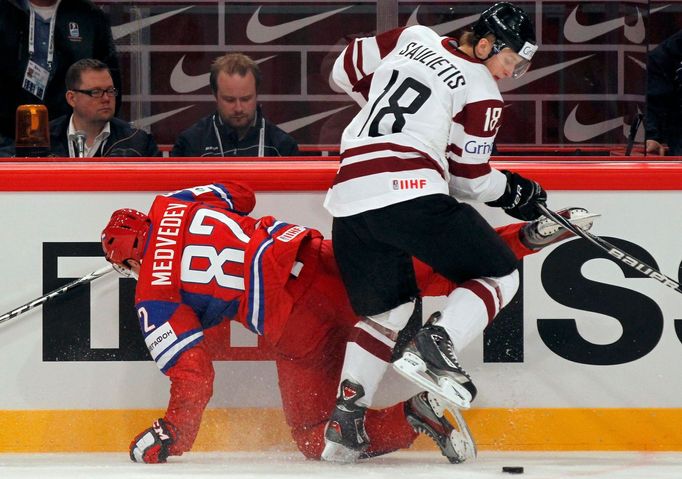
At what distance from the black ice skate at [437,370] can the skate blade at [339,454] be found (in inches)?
12.5

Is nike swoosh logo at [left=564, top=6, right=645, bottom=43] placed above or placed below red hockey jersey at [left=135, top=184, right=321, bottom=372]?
above

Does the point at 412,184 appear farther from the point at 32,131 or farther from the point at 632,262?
the point at 32,131

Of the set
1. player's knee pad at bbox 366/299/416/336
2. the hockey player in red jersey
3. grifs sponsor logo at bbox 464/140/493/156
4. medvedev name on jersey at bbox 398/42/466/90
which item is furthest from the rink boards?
medvedev name on jersey at bbox 398/42/466/90

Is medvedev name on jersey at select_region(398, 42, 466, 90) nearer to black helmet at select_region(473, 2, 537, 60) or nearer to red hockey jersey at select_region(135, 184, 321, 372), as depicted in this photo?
black helmet at select_region(473, 2, 537, 60)

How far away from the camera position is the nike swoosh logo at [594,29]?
4.12m

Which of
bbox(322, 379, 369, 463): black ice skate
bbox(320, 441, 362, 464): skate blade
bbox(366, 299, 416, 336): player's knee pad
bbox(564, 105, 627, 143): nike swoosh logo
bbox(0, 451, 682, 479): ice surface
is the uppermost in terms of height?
bbox(564, 105, 627, 143): nike swoosh logo

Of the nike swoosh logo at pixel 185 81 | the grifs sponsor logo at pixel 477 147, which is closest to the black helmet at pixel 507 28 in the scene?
the grifs sponsor logo at pixel 477 147

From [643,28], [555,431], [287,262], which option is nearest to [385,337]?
[287,262]

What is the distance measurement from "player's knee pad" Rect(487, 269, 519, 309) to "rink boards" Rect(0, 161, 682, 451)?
0.28 metres

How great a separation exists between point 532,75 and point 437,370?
107cm

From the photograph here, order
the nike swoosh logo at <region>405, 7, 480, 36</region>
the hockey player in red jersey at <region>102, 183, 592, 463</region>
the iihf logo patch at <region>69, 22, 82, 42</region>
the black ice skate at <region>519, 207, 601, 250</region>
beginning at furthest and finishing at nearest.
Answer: the iihf logo patch at <region>69, 22, 82, 42</region>
the nike swoosh logo at <region>405, 7, 480, 36</region>
the black ice skate at <region>519, 207, 601, 250</region>
the hockey player in red jersey at <region>102, 183, 592, 463</region>

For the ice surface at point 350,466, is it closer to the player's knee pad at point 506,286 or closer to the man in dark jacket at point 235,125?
the player's knee pad at point 506,286

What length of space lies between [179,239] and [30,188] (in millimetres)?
487

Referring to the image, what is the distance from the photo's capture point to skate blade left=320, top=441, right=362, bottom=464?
3660 mm
